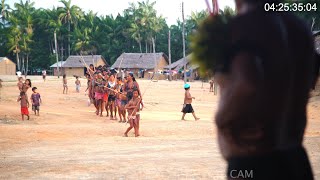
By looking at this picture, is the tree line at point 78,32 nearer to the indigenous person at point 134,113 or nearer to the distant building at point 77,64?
the distant building at point 77,64

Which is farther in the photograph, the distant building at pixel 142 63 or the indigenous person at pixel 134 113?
the distant building at pixel 142 63

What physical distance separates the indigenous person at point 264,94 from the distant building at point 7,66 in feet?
176

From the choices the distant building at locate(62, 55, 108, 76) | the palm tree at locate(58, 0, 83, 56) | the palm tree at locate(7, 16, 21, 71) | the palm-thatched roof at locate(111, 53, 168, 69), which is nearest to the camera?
the palm tree at locate(7, 16, 21, 71)

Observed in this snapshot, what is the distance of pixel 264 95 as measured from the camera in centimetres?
137

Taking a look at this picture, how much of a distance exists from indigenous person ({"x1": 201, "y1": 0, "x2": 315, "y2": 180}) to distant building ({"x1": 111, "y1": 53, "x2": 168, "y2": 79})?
48.8 meters

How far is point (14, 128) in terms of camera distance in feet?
36.9

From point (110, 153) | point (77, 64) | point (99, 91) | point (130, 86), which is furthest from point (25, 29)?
point (110, 153)

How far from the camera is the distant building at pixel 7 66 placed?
51531 mm

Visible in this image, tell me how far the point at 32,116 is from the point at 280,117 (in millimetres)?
14160

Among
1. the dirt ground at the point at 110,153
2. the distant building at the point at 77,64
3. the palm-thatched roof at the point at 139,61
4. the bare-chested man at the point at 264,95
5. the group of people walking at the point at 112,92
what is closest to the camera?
the bare-chested man at the point at 264,95

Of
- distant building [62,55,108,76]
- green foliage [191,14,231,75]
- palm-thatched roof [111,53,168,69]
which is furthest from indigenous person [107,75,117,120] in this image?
distant building [62,55,108,76]

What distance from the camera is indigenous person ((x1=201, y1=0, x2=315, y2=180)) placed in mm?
1379

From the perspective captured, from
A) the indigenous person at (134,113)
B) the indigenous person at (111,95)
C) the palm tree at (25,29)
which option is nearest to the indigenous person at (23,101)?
the indigenous person at (111,95)

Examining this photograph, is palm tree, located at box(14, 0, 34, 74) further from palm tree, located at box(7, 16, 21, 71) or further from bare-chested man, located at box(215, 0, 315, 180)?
bare-chested man, located at box(215, 0, 315, 180)
